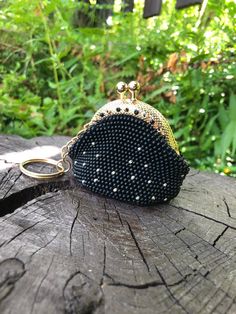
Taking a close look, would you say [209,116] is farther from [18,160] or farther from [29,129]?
[18,160]

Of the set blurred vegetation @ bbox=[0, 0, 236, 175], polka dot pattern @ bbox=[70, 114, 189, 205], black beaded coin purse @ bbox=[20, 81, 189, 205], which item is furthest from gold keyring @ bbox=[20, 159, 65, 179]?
blurred vegetation @ bbox=[0, 0, 236, 175]

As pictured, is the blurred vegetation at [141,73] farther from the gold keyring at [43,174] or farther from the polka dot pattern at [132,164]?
the polka dot pattern at [132,164]

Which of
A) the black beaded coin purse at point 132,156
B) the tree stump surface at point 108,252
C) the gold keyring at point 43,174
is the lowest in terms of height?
the tree stump surface at point 108,252

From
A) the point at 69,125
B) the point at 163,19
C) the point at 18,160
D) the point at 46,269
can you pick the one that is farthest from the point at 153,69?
the point at 46,269

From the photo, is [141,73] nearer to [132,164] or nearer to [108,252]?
[132,164]

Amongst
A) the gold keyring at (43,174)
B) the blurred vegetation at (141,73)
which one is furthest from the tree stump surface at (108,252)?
the blurred vegetation at (141,73)

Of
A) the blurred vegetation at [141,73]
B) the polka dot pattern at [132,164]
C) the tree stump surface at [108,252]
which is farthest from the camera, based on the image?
the blurred vegetation at [141,73]
